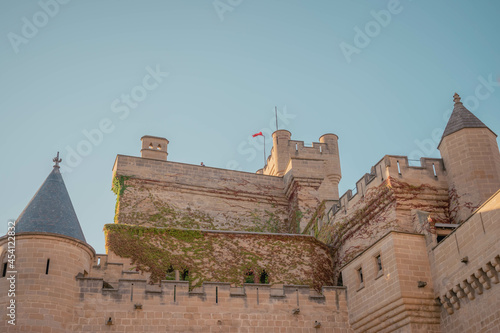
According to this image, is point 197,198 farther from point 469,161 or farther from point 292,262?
point 469,161

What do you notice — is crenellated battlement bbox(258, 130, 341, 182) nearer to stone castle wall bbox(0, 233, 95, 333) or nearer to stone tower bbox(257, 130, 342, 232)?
stone tower bbox(257, 130, 342, 232)

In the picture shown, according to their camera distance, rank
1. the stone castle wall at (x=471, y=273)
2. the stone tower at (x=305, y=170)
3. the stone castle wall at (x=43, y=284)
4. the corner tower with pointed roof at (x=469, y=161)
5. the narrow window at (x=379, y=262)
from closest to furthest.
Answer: the stone castle wall at (x=471, y=273) < the stone castle wall at (x=43, y=284) < the narrow window at (x=379, y=262) < the corner tower with pointed roof at (x=469, y=161) < the stone tower at (x=305, y=170)

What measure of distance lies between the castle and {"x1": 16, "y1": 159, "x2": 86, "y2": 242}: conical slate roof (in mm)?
50

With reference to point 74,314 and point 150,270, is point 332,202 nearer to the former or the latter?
point 150,270

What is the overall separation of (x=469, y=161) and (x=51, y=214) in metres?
14.6

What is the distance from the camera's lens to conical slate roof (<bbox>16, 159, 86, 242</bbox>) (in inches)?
734

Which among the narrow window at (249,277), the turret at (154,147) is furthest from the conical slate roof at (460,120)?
the turret at (154,147)

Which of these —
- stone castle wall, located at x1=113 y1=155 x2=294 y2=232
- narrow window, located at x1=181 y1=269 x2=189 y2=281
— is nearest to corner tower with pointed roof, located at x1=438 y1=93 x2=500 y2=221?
narrow window, located at x1=181 y1=269 x2=189 y2=281

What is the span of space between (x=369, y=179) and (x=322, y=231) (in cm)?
401

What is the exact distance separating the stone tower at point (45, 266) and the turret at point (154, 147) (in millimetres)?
12813

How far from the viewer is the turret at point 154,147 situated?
107 feet

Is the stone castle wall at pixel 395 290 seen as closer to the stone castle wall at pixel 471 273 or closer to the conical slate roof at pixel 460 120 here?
the stone castle wall at pixel 471 273

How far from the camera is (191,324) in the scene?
61.3 feet

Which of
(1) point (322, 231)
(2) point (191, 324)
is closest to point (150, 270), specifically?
(2) point (191, 324)
